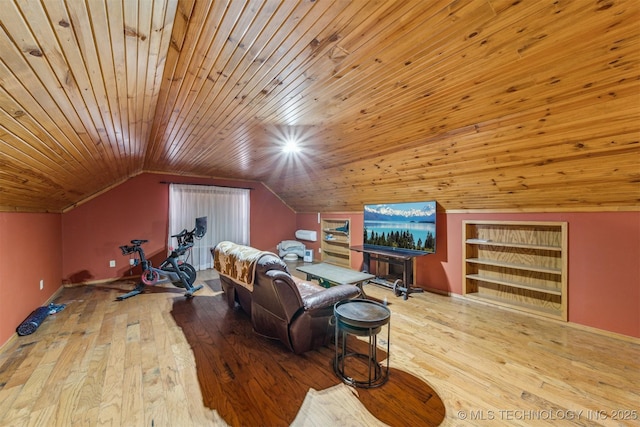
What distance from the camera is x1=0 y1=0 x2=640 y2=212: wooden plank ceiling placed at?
113 centimetres

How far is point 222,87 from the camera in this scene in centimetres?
186

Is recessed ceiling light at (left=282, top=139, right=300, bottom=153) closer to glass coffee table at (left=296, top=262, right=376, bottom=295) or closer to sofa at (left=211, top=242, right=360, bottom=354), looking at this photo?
sofa at (left=211, top=242, right=360, bottom=354)

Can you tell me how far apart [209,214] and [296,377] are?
15.2 feet

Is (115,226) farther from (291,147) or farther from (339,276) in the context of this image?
(339,276)

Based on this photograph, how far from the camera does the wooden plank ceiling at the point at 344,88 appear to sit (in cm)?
113

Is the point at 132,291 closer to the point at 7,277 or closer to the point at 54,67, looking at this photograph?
the point at 7,277

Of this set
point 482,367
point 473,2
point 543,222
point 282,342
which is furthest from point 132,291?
point 543,222

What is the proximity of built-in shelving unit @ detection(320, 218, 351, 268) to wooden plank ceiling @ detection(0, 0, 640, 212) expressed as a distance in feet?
9.53

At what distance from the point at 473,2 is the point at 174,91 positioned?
194 cm

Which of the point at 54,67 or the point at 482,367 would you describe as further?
the point at 482,367

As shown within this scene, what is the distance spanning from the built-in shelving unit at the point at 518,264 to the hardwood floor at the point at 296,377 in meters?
0.45

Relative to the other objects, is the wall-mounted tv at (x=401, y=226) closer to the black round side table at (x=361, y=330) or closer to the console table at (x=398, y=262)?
the console table at (x=398, y=262)

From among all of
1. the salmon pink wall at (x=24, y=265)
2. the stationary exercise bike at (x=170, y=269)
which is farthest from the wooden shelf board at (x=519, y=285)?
the salmon pink wall at (x=24, y=265)

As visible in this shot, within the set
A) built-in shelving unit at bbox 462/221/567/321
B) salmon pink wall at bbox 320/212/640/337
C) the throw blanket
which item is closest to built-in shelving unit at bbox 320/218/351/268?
built-in shelving unit at bbox 462/221/567/321
